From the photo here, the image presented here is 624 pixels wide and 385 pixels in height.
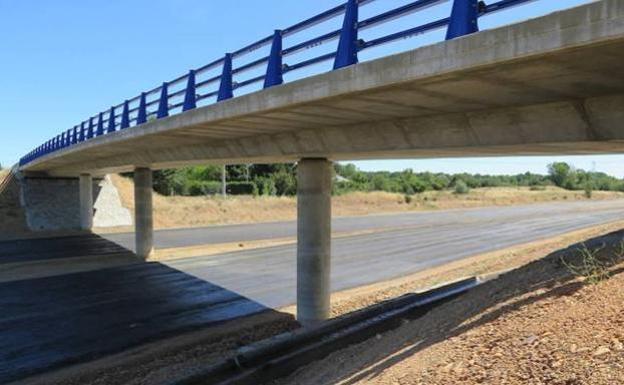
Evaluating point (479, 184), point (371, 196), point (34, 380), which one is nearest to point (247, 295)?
point (34, 380)

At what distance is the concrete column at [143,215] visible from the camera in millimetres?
30984

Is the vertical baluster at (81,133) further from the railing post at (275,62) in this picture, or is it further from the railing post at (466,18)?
the railing post at (466,18)

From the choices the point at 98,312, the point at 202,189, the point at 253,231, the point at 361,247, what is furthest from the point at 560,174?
the point at 98,312

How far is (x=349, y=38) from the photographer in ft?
29.9

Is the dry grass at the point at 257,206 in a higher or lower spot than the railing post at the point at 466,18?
lower

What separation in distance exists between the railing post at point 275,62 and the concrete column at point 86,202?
1522 inches

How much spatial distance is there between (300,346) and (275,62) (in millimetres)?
6711

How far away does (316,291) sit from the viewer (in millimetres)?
16391

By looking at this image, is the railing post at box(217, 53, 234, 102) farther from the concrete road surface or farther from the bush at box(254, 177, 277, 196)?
the bush at box(254, 177, 277, 196)

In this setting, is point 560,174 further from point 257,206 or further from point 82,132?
point 82,132

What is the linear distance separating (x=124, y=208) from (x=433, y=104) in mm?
46119

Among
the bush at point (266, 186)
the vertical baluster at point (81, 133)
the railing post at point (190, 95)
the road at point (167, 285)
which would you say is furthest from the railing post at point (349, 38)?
the bush at point (266, 186)

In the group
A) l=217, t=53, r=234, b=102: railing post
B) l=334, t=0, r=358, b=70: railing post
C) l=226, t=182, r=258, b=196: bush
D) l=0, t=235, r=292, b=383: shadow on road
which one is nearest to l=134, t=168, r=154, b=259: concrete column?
l=0, t=235, r=292, b=383: shadow on road

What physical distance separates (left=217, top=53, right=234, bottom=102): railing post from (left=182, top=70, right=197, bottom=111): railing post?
7.27ft
